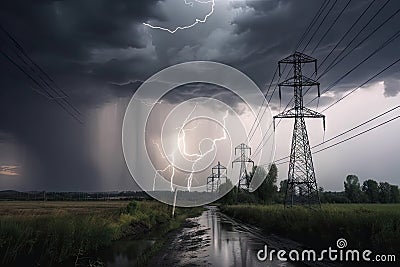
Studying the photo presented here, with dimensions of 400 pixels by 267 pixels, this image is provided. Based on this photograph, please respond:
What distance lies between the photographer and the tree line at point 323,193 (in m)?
102

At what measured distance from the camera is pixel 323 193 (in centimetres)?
11969

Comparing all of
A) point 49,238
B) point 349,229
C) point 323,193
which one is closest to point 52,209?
point 49,238

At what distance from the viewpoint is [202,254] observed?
1841 cm

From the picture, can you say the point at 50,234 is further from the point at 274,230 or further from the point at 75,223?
the point at 274,230

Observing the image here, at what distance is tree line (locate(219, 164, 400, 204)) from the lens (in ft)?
334

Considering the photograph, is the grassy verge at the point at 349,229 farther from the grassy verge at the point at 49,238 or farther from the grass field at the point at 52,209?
the grass field at the point at 52,209

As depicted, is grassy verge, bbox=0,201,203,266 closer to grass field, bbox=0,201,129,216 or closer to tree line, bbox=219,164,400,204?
grass field, bbox=0,201,129,216

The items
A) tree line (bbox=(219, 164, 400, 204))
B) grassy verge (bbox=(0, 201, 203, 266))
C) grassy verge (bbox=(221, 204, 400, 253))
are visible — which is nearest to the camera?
grassy verge (bbox=(221, 204, 400, 253))

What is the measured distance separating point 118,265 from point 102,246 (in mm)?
8250

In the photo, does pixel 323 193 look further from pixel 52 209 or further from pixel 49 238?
pixel 49 238

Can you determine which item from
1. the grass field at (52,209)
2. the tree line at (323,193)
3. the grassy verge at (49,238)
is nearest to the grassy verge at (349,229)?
the grassy verge at (49,238)

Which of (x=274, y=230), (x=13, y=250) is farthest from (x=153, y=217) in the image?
(x=13, y=250)

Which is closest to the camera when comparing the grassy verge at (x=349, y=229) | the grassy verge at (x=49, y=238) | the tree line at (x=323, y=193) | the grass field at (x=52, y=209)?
the grassy verge at (x=349, y=229)

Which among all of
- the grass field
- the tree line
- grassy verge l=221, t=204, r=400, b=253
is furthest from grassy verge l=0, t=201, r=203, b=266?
the tree line
